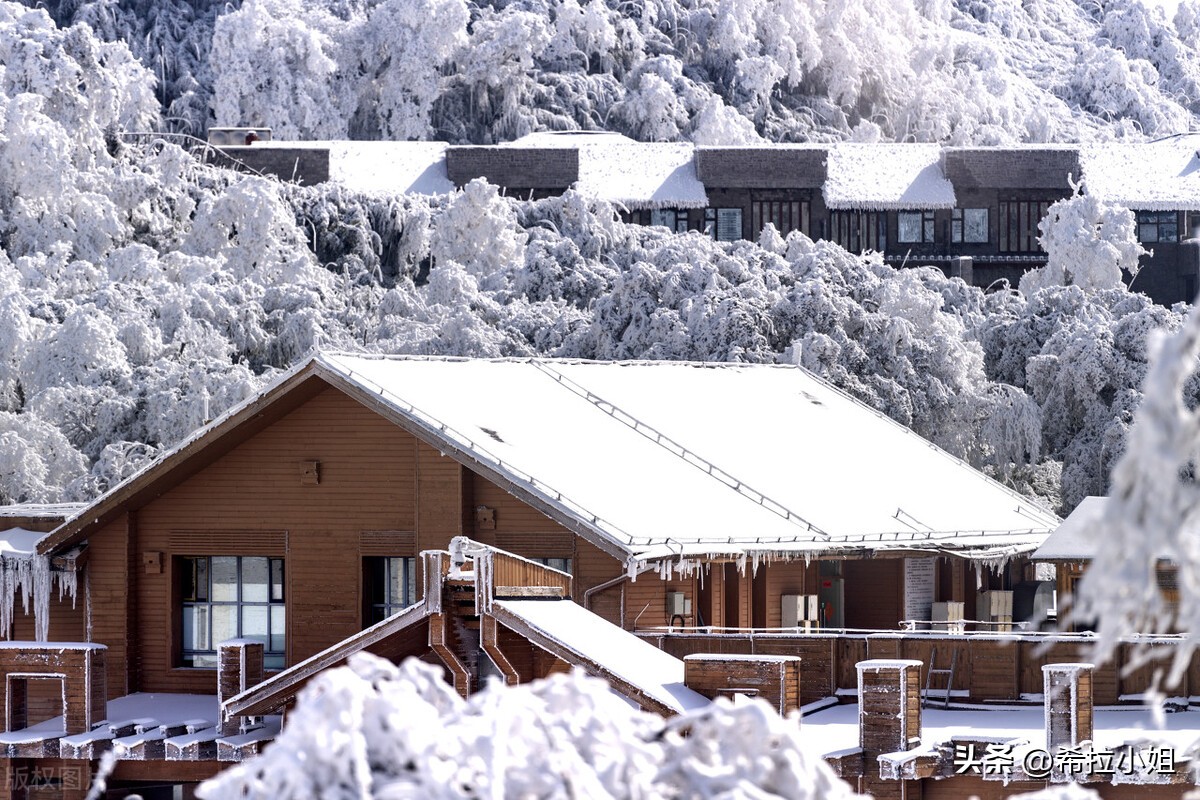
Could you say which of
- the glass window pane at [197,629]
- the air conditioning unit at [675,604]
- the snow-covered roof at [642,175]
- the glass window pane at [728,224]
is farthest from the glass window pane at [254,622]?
the glass window pane at [728,224]

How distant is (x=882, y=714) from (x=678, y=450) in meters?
9.02

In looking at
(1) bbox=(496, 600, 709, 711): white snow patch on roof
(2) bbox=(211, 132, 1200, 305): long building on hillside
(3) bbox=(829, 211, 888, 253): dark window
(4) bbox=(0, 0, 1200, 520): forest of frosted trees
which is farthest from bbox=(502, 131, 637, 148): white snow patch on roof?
(1) bbox=(496, 600, 709, 711): white snow patch on roof

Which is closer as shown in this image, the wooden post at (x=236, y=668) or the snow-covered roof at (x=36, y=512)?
the wooden post at (x=236, y=668)

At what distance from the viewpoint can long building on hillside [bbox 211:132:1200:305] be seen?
246 feet

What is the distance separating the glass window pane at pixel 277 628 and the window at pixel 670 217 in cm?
5133

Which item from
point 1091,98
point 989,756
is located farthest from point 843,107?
point 989,756

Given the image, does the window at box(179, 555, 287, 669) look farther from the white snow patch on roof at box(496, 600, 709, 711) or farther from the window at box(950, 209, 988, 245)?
the window at box(950, 209, 988, 245)

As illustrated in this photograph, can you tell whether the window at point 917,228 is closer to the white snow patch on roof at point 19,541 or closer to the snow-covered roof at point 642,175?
the snow-covered roof at point 642,175

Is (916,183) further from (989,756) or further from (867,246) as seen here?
(989,756)

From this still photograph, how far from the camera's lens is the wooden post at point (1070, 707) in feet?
67.2

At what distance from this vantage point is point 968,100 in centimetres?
13612

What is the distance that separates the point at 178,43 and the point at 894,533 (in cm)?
11285

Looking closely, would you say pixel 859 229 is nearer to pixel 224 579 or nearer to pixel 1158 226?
pixel 1158 226

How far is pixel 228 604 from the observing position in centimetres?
2708
